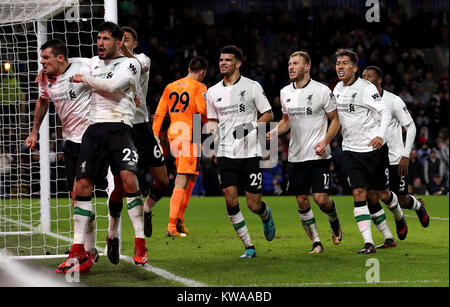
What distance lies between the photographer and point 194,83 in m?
10.2

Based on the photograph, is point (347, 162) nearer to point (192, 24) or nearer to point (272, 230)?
point (272, 230)

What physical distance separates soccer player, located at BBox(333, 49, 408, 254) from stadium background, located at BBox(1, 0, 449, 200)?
11.8m

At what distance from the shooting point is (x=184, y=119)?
1031 centimetres

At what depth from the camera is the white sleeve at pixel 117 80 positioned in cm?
654

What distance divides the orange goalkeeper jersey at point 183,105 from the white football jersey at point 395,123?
2.47 metres

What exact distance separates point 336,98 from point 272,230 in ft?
5.44

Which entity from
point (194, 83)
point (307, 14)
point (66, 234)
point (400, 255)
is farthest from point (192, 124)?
point (307, 14)

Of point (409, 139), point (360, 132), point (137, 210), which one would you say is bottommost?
point (137, 210)

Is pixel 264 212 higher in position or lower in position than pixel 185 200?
higher

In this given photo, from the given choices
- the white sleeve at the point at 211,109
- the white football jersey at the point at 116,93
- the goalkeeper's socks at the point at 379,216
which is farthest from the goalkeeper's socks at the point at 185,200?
the white football jersey at the point at 116,93

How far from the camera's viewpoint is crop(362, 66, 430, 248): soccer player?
8.72 meters

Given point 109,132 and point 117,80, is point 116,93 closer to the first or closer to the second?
point 117,80

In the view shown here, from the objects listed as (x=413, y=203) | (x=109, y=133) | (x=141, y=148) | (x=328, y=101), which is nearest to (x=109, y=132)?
(x=109, y=133)

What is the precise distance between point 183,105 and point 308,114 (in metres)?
2.60
